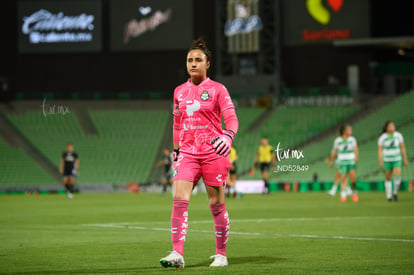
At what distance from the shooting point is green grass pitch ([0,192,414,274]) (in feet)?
33.6

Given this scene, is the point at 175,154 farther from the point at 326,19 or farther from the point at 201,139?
the point at 326,19

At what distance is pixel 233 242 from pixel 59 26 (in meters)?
44.3

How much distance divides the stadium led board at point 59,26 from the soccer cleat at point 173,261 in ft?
153

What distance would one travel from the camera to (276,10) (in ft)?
174

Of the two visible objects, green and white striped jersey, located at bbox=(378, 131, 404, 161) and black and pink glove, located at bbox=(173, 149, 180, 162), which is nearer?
black and pink glove, located at bbox=(173, 149, 180, 162)

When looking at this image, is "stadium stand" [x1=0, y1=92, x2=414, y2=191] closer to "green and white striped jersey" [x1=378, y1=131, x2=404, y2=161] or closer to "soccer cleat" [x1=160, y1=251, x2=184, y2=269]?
"green and white striped jersey" [x1=378, y1=131, x2=404, y2=161]

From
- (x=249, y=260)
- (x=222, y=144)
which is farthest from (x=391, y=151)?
(x=222, y=144)

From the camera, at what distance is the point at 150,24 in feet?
185

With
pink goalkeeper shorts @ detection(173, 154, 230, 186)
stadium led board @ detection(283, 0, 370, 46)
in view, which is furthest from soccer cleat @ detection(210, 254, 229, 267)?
stadium led board @ detection(283, 0, 370, 46)

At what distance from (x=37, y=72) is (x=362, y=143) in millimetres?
23843

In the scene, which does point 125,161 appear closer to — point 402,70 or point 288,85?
point 288,85

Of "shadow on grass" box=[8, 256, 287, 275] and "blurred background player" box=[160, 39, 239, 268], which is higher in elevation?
"blurred background player" box=[160, 39, 239, 268]

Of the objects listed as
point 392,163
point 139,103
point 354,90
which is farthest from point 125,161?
point 392,163

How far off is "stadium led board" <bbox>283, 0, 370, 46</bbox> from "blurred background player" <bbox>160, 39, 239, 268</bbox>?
148 ft
